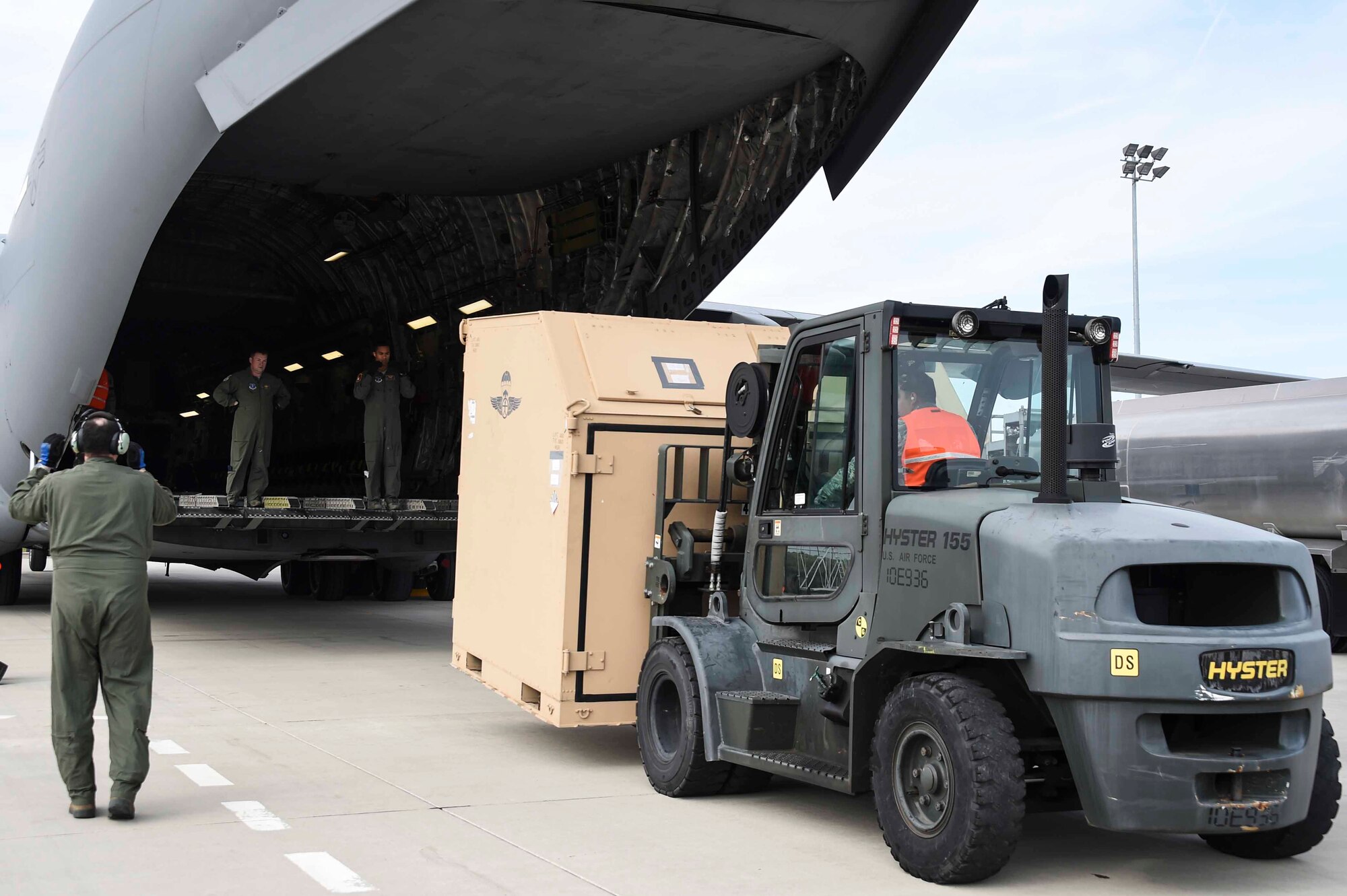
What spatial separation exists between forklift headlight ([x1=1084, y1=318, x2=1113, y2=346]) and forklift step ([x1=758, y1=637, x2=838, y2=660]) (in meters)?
1.73

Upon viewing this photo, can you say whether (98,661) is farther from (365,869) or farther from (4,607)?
(4,607)

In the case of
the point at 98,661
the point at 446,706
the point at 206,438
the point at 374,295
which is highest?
the point at 374,295

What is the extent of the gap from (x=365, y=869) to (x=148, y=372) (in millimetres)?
18966

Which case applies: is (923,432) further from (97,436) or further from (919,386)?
(97,436)

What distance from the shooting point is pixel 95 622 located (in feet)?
19.2

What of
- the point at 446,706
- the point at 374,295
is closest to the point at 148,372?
the point at 374,295

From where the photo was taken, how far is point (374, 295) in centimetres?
1723

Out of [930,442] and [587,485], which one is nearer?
[930,442]

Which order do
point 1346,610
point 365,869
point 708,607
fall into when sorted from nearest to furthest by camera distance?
point 365,869 → point 708,607 → point 1346,610

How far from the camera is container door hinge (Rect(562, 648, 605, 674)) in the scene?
7.04 metres

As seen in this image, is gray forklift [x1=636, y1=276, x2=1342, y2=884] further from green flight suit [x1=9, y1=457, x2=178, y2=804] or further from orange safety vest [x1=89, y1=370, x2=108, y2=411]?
orange safety vest [x1=89, y1=370, x2=108, y2=411]

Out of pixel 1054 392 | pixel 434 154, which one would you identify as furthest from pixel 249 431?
pixel 1054 392

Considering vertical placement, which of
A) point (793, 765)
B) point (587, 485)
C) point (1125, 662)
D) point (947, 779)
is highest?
point (587, 485)

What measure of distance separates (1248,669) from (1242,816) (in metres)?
0.52
